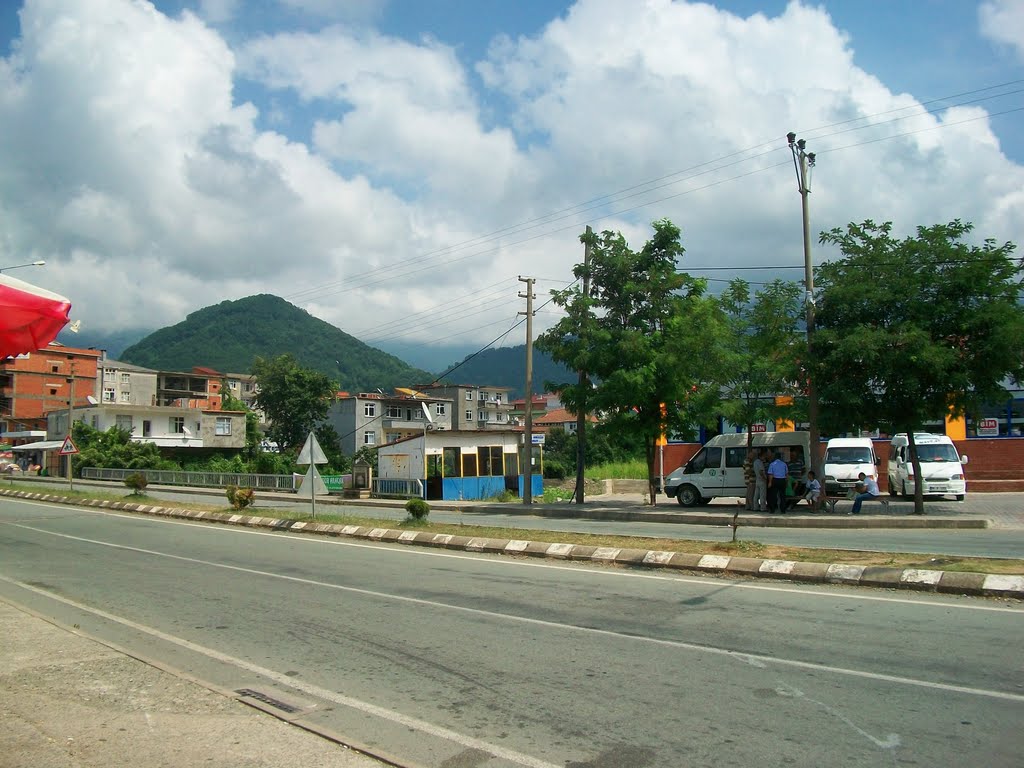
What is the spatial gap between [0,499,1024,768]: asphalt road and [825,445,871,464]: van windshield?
679 inches

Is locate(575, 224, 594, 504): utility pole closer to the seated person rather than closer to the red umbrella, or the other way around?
the seated person

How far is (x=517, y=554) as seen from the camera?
48.2 ft

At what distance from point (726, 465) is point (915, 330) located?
880cm

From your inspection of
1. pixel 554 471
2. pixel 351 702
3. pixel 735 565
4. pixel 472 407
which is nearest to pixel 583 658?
pixel 351 702

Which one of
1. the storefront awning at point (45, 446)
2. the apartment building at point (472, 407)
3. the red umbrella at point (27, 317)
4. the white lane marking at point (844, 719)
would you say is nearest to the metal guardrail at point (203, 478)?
the storefront awning at point (45, 446)

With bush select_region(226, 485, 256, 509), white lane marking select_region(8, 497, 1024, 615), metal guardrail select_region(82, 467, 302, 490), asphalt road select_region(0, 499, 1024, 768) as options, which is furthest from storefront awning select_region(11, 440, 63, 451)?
asphalt road select_region(0, 499, 1024, 768)

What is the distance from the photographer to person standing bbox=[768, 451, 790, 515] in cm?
2331

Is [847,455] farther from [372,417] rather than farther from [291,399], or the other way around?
[372,417]

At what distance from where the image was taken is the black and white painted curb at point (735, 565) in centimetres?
971

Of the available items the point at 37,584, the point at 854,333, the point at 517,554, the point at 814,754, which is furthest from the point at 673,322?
the point at 814,754

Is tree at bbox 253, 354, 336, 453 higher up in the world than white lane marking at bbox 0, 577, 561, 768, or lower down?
higher up

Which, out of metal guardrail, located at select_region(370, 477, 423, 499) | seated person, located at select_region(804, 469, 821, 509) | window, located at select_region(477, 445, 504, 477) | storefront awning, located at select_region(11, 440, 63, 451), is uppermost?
storefront awning, located at select_region(11, 440, 63, 451)

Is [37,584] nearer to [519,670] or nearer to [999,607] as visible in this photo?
[519,670]

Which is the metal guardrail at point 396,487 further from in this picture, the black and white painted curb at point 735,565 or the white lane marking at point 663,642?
the white lane marking at point 663,642
